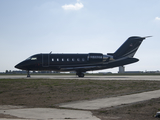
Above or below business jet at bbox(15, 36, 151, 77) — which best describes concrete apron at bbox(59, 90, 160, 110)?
below

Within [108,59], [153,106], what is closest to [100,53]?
[108,59]

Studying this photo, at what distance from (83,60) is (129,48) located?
1032 cm

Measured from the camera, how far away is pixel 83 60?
44.5 m

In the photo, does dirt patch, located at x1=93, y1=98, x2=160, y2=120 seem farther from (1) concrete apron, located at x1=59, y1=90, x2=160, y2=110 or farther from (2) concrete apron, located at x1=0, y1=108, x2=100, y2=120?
(1) concrete apron, located at x1=59, y1=90, x2=160, y2=110

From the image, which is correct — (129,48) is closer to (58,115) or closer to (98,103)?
(98,103)

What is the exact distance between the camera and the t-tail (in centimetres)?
4509

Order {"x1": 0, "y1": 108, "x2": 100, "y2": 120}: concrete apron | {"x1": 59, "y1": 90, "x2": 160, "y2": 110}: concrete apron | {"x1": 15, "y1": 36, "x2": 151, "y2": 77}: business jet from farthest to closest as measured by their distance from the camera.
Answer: {"x1": 15, "y1": 36, "x2": 151, "y2": 77}: business jet < {"x1": 59, "y1": 90, "x2": 160, "y2": 110}: concrete apron < {"x1": 0, "y1": 108, "x2": 100, "y2": 120}: concrete apron

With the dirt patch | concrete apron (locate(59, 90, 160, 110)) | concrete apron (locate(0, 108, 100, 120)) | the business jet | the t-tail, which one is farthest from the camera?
the t-tail

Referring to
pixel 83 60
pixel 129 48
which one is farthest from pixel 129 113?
pixel 129 48

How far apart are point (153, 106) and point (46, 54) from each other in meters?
35.0

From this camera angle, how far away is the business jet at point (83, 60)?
43.6 metres

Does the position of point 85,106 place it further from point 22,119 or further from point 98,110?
point 22,119

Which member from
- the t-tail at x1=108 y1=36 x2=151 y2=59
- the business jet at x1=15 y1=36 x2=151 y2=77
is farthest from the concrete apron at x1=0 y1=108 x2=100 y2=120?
the t-tail at x1=108 y1=36 x2=151 y2=59

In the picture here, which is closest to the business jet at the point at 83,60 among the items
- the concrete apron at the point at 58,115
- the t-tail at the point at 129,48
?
A: the t-tail at the point at 129,48
